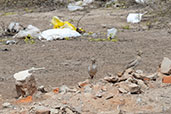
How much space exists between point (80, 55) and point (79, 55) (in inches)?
0.9

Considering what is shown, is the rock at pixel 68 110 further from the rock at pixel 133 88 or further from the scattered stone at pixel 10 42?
the scattered stone at pixel 10 42

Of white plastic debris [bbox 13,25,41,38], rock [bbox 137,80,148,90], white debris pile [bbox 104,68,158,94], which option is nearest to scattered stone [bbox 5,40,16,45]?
white plastic debris [bbox 13,25,41,38]

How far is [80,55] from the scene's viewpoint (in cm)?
844

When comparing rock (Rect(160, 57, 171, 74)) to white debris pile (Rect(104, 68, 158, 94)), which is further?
rock (Rect(160, 57, 171, 74))

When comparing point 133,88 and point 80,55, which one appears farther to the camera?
point 80,55

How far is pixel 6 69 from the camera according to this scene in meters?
7.60

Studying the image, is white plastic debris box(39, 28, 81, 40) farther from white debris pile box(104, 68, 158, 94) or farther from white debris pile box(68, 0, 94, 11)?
white debris pile box(68, 0, 94, 11)

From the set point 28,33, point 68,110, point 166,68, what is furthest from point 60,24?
point 68,110

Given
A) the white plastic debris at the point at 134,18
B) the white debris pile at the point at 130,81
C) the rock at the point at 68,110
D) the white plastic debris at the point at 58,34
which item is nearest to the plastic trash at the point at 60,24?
the white plastic debris at the point at 58,34

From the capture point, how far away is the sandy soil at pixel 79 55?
279 inches

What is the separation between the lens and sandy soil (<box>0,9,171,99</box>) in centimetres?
708

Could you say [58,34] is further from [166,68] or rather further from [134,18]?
[166,68]

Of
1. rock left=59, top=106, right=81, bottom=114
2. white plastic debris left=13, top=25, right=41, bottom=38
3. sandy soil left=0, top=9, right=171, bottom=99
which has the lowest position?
sandy soil left=0, top=9, right=171, bottom=99

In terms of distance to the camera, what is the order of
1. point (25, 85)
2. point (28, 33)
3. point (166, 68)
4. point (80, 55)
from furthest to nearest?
point (28, 33) → point (80, 55) → point (166, 68) → point (25, 85)
